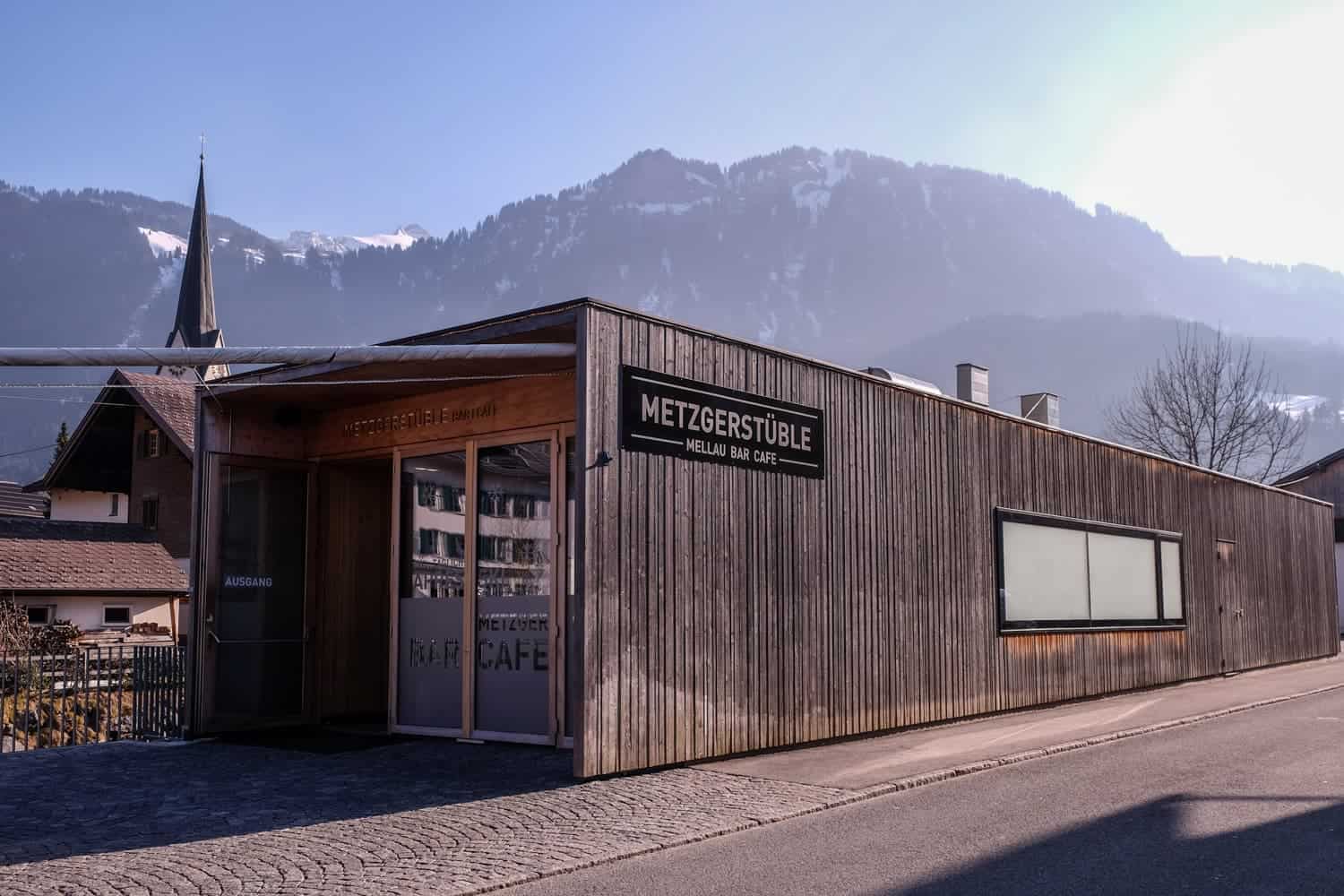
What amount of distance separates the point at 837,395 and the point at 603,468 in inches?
131

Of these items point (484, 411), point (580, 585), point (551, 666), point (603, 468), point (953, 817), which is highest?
point (484, 411)

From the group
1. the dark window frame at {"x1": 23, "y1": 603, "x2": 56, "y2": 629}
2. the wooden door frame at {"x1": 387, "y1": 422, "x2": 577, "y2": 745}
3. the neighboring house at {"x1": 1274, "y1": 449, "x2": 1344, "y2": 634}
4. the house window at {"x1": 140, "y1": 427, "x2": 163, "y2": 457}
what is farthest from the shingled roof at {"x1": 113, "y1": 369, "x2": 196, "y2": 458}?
the neighboring house at {"x1": 1274, "y1": 449, "x2": 1344, "y2": 634}

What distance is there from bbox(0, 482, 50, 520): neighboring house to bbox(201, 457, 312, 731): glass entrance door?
38664 millimetres

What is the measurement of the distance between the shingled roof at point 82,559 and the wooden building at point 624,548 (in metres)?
22.2

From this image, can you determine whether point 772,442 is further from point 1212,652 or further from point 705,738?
point 1212,652

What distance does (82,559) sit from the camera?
34.2 meters

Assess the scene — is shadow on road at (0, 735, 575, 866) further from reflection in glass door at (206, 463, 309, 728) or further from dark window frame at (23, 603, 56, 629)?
dark window frame at (23, 603, 56, 629)

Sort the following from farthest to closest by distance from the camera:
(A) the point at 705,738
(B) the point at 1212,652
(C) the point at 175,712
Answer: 1. (B) the point at 1212,652
2. (C) the point at 175,712
3. (A) the point at 705,738

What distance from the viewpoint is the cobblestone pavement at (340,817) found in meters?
6.25

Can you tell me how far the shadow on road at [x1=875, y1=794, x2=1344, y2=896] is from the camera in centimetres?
577

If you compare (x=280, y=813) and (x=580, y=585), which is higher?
(x=580, y=585)

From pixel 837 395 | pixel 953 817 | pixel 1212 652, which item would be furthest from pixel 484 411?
pixel 1212 652

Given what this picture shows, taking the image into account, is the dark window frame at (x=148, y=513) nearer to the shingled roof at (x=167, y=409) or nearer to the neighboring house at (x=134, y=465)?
the neighboring house at (x=134, y=465)

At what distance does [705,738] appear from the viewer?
9.77 metres
